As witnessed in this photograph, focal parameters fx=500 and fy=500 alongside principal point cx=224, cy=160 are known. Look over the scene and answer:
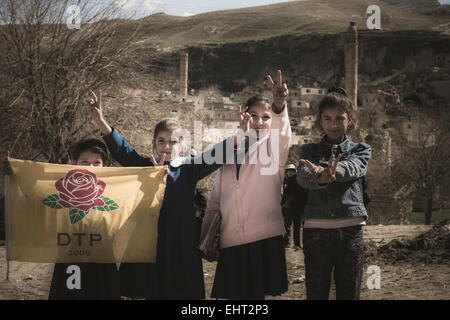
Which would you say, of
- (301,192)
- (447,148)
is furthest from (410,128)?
(301,192)

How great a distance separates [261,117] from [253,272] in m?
1.14

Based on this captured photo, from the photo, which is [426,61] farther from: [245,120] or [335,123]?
[245,120]

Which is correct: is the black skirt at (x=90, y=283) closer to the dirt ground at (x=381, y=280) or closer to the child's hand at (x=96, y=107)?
the child's hand at (x=96, y=107)

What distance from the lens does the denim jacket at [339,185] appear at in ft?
10.9

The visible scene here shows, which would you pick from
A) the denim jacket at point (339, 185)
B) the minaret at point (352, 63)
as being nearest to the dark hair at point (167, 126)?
the denim jacket at point (339, 185)

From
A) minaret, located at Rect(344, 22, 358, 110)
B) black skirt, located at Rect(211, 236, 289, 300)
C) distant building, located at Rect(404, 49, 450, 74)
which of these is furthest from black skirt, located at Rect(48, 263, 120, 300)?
distant building, located at Rect(404, 49, 450, 74)

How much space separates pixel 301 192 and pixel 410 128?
52.5m

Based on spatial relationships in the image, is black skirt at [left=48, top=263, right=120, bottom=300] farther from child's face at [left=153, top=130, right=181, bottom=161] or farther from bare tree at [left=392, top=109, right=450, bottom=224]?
bare tree at [left=392, top=109, right=450, bottom=224]

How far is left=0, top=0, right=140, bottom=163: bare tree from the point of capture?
8164mm

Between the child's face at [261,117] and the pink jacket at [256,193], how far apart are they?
0.24ft

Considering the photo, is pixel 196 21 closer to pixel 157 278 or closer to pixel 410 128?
A: pixel 410 128

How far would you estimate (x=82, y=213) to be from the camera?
3.70 m

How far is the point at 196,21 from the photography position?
136125mm

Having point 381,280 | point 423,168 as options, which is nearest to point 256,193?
point 381,280
